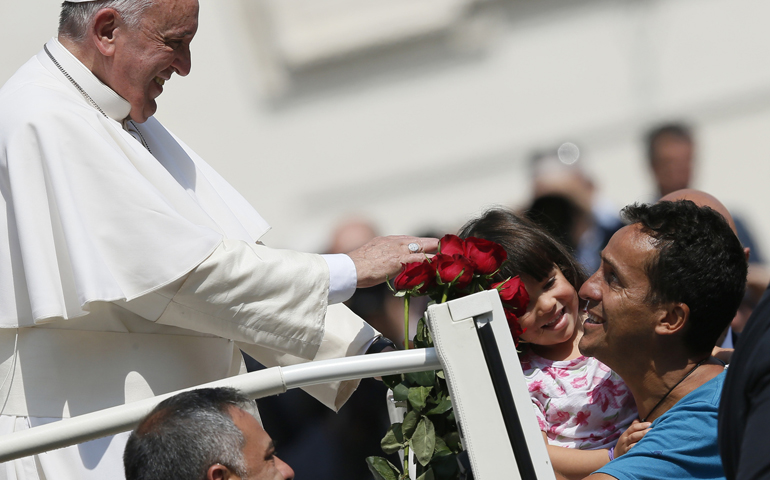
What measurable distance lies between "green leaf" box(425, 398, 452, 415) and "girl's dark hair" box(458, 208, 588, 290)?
52 cm

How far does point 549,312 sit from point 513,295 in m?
0.56

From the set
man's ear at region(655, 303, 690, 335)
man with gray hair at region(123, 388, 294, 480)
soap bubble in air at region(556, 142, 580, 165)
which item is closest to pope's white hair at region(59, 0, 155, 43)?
man with gray hair at region(123, 388, 294, 480)

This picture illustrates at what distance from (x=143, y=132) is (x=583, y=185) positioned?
2.92 meters

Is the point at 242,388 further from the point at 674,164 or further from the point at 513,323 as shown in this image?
the point at 674,164

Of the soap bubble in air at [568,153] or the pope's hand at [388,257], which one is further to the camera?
the soap bubble in air at [568,153]

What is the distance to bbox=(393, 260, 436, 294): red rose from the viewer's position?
77.4 inches

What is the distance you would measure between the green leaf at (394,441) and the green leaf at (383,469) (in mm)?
84

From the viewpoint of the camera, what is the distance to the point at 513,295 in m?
2.00

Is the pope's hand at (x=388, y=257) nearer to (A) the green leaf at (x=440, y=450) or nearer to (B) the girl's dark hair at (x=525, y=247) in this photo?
(B) the girl's dark hair at (x=525, y=247)

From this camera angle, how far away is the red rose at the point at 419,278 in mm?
1966

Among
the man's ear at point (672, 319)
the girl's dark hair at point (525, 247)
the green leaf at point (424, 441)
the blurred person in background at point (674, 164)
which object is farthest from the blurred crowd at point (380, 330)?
the green leaf at point (424, 441)

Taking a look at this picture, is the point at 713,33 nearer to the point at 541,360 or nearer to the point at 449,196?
the point at 449,196

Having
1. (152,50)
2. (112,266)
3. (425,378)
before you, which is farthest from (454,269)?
(152,50)

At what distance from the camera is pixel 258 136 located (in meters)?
6.05
